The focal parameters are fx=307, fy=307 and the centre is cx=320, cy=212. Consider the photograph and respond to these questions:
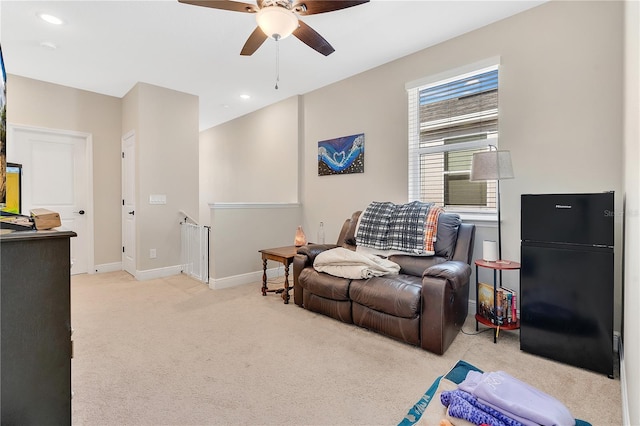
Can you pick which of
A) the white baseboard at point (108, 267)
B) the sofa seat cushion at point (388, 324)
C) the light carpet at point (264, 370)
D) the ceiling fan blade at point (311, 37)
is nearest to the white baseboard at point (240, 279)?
the light carpet at point (264, 370)

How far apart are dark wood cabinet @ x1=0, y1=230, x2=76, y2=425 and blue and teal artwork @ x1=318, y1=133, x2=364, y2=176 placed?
3204 mm

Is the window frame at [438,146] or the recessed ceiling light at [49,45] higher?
the recessed ceiling light at [49,45]

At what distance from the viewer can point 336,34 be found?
2.98m

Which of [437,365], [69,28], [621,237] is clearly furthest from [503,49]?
[69,28]

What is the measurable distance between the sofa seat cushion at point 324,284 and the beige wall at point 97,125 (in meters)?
3.44

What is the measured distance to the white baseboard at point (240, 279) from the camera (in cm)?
376

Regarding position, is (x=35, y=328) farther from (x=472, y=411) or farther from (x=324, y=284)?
(x=324, y=284)

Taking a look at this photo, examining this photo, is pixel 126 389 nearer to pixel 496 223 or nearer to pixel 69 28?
pixel 496 223

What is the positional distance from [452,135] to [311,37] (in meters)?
1.67

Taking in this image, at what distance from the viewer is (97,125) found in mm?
4570

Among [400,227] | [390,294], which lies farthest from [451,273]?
[400,227]

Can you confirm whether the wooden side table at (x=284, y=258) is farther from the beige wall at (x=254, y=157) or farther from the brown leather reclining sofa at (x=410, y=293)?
the beige wall at (x=254, y=157)

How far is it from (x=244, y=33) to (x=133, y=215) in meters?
2.92

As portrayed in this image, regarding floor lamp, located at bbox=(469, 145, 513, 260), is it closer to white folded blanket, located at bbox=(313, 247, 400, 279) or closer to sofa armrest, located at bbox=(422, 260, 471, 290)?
sofa armrest, located at bbox=(422, 260, 471, 290)
